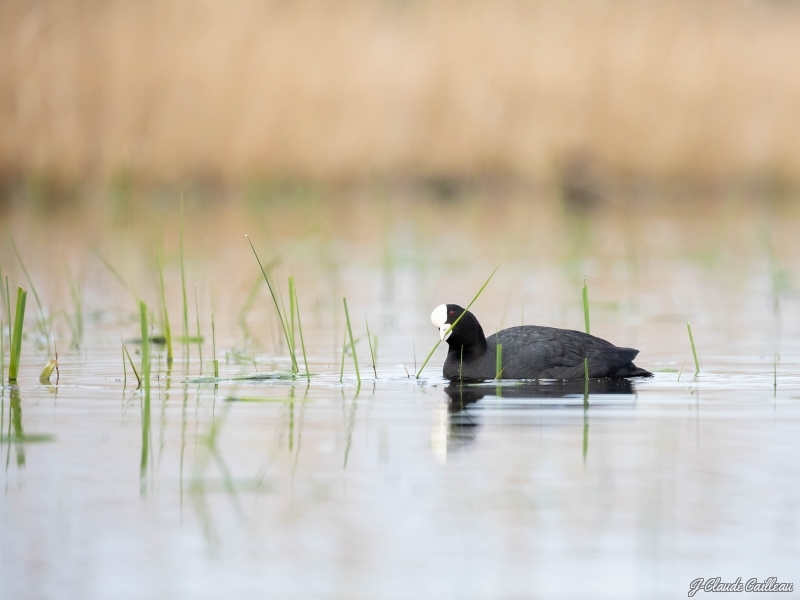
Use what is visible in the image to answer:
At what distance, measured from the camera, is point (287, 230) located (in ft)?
44.6

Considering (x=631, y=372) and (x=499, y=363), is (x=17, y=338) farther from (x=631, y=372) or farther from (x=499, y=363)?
(x=631, y=372)

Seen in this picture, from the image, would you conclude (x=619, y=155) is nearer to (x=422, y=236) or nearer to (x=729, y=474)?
(x=422, y=236)

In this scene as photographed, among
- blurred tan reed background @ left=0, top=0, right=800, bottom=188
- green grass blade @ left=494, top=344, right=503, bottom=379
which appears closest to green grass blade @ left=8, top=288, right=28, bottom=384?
green grass blade @ left=494, top=344, right=503, bottom=379

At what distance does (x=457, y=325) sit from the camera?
623 centimetres

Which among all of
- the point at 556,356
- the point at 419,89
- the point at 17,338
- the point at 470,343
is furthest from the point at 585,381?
the point at 419,89

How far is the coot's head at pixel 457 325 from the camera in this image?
Answer: 603 centimetres

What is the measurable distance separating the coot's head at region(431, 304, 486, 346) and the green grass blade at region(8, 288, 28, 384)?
171 centimetres

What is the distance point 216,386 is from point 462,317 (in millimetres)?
1176

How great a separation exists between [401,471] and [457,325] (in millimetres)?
2257

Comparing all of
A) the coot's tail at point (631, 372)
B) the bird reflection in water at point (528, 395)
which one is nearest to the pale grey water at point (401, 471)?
the bird reflection in water at point (528, 395)

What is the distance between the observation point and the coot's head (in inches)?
237

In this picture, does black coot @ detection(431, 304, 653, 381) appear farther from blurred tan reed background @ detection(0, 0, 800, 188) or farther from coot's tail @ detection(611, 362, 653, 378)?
blurred tan reed background @ detection(0, 0, 800, 188)

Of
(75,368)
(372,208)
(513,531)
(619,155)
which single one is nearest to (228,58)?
(372,208)
